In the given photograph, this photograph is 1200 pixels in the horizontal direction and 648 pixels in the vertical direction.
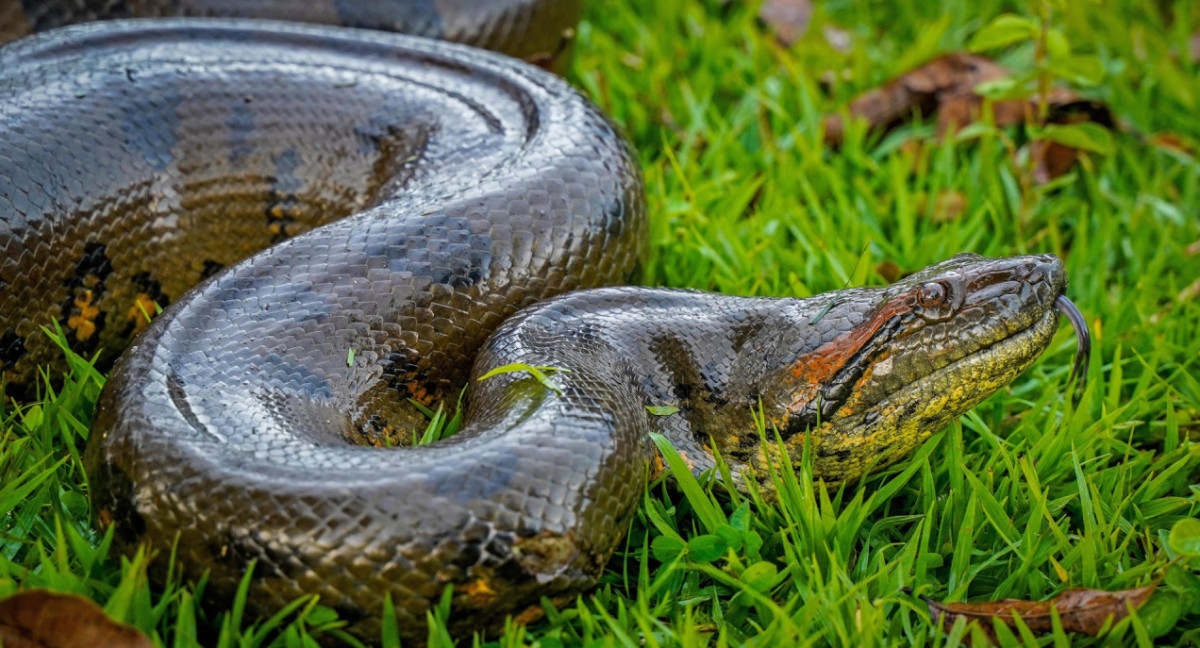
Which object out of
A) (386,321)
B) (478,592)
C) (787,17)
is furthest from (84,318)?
(787,17)

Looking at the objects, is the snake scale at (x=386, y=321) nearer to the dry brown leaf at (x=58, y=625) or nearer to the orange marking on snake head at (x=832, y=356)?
the orange marking on snake head at (x=832, y=356)

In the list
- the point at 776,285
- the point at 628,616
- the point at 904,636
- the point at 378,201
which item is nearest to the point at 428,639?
the point at 628,616

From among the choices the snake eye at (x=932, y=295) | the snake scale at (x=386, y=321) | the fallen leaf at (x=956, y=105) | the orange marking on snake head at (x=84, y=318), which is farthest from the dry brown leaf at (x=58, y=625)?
the fallen leaf at (x=956, y=105)

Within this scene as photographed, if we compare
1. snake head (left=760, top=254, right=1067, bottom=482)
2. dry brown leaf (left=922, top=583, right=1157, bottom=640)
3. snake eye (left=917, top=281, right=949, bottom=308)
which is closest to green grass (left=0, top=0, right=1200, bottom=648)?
dry brown leaf (left=922, top=583, right=1157, bottom=640)

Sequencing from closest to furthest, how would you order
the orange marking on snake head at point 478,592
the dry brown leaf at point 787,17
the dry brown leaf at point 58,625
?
the dry brown leaf at point 58,625, the orange marking on snake head at point 478,592, the dry brown leaf at point 787,17

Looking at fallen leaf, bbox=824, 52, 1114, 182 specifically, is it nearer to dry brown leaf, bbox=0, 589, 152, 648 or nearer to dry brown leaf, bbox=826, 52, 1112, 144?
dry brown leaf, bbox=826, 52, 1112, 144

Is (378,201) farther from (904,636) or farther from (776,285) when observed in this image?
(904,636)

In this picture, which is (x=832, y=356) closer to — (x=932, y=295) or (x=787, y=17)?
(x=932, y=295)
